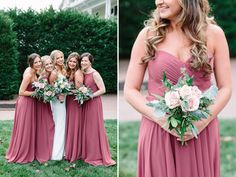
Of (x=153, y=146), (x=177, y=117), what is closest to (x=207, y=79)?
(x=177, y=117)

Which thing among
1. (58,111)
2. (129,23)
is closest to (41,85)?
(58,111)

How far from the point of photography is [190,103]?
5.87 feet

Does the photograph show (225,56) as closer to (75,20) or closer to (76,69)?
(76,69)

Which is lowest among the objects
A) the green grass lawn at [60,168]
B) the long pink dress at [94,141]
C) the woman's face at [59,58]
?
the green grass lawn at [60,168]

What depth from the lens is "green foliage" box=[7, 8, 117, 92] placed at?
10.2 ft

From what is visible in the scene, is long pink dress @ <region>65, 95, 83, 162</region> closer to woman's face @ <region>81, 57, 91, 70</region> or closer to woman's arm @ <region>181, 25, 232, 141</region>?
woman's face @ <region>81, 57, 91, 70</region>

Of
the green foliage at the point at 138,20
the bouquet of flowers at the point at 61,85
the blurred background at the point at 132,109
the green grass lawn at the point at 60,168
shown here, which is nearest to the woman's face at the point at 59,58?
the bouquet of flowers at the point at 61,85

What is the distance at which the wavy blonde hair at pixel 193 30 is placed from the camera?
1883mm

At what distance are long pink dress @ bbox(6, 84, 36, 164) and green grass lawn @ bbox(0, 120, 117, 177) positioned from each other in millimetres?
39

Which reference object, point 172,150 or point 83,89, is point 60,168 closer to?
point 83,89

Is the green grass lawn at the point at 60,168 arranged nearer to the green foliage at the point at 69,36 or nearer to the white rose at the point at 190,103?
the green foliage at the point at 69,36

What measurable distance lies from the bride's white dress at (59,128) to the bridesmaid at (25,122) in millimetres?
152

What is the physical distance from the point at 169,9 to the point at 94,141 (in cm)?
159

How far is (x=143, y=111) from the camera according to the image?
77.3 inches
